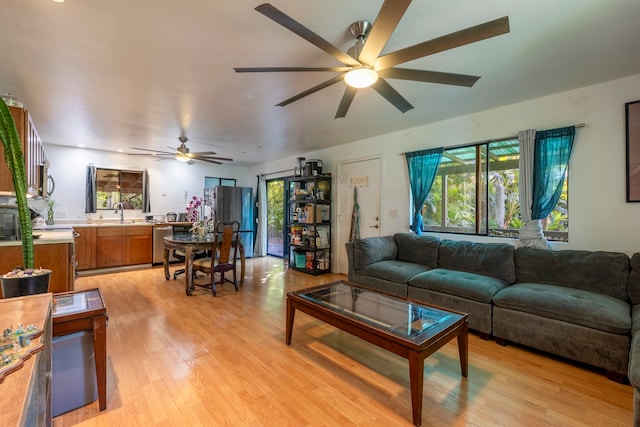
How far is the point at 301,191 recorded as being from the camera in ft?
18.3

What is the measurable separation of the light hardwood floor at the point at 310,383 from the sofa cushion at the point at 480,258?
76 cm

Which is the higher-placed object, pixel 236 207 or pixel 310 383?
pixel 236 207

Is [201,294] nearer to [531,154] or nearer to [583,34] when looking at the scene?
[531,154]

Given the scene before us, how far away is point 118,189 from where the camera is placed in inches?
234

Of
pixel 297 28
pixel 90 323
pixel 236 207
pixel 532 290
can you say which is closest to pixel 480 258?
pixel 532 290

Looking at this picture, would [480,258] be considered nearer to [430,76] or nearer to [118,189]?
[430,76]

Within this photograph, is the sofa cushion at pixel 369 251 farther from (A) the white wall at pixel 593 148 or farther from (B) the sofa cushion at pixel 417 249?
(A) the white wall at pixel 593 148

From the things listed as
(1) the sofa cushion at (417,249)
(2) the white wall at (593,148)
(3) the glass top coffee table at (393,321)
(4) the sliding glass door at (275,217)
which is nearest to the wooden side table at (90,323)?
(3) the glass top coffee table at (393,321)

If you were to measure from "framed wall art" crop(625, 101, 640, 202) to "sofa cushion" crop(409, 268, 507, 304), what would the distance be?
1372 millimetres

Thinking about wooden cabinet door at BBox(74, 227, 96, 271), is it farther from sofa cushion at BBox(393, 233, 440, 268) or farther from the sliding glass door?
sofa cushion at BBox(393, 233, 440, 268)

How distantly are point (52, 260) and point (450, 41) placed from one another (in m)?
3.53

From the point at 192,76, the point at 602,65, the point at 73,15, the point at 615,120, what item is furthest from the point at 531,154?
the point at 73,15

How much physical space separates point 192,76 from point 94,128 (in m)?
2.70

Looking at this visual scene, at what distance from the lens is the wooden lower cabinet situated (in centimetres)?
240
